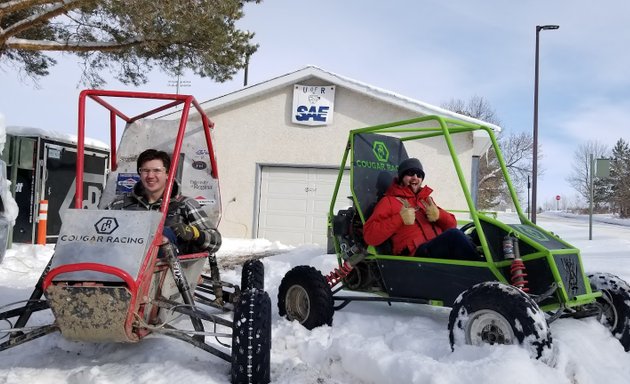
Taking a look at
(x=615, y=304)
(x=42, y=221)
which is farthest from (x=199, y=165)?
(x=42, y=221)

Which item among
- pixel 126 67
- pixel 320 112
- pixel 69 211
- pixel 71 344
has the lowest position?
pixel 71 344

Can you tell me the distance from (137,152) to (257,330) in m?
2.89

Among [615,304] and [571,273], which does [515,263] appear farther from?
[615,304]

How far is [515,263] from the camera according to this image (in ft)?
11.6

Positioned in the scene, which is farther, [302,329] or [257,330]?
[302,329]

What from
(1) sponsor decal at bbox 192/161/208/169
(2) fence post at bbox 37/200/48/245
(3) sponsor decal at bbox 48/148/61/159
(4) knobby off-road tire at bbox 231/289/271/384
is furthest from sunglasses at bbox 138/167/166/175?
(3) sponsor decal at bbox 48/148/61/159

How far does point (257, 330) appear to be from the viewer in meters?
2.96

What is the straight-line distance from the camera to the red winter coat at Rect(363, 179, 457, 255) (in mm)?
4328

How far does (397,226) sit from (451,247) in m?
0.47

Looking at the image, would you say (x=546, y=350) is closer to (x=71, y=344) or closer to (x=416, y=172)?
(x=416, y=172)

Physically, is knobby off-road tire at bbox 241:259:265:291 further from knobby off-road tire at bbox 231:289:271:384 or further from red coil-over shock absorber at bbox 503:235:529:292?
red coil-over shock absorber at bbox 503:235:529:292

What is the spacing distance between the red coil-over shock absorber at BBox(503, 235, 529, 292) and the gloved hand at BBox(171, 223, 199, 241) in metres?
2.15

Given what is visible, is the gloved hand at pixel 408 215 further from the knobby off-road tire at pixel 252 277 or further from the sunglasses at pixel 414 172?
the knobby off-road tire at pixel 252 277

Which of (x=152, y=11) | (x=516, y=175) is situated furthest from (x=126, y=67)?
(x=516, y=175)
